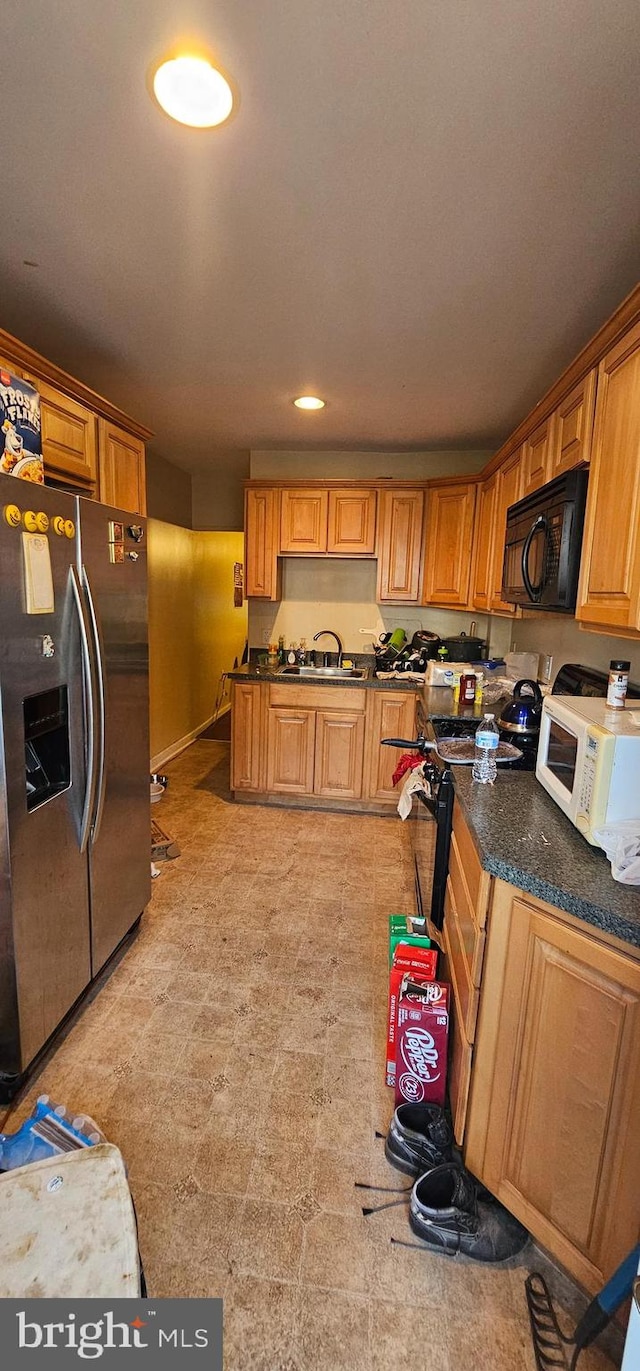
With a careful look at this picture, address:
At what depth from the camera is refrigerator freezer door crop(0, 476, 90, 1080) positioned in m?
1.42

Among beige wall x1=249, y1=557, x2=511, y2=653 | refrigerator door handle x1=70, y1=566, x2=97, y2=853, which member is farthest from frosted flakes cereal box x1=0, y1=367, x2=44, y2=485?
beige wall x1=249, y1=557, x2=511, y2=653

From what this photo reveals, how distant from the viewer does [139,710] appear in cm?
223

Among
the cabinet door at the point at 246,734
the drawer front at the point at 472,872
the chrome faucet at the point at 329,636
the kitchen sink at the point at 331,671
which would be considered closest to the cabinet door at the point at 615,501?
the drawer front at the point at 472,872

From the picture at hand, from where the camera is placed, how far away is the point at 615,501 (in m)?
1.50

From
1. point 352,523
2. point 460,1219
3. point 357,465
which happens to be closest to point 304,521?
point 352,523

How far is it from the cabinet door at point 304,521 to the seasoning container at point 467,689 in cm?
158

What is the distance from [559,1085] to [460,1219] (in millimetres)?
465

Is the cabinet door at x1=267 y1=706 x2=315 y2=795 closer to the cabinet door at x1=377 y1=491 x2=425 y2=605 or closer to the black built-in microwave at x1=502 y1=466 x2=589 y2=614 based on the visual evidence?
the cabinet door at x1=377 y1=491 x2=425 y2=605

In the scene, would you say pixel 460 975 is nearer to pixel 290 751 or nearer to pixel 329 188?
pixel 329 188

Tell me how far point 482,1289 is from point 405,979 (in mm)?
612

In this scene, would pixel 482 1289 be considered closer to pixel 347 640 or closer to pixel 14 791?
pixel 14 791

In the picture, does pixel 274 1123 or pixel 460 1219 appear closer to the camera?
pixel 460 1219

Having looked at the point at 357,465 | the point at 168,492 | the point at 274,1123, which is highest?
the point at 357,465

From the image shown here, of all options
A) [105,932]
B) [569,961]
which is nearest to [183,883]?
[105,932]
